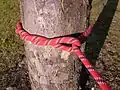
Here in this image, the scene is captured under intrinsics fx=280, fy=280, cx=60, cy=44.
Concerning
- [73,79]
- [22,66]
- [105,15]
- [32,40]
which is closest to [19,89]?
[22,66]

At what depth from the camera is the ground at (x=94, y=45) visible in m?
2.94

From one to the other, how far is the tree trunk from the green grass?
107cm

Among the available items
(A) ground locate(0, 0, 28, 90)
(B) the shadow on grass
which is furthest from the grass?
(A) ground locate(0, 0, 28, 90)

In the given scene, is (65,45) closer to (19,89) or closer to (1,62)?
(19,89)

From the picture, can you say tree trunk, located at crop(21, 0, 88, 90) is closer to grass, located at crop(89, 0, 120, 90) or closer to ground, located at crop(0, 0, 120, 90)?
ground, located at crop(0, 0, 120, 90)

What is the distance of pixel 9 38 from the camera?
11.6 ft

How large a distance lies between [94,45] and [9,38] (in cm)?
107

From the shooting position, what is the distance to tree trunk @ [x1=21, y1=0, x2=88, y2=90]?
1729 millimetres

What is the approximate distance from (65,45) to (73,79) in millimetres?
424

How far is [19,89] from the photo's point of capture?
9.16 ft

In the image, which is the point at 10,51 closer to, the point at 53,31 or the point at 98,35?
the point at 98,35

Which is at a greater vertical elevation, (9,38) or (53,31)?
(53,31)

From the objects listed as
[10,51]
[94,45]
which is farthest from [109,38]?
[10,51]

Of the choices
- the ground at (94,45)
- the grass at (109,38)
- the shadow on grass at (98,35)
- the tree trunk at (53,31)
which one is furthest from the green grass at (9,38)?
the tree trunk at (53,31)
